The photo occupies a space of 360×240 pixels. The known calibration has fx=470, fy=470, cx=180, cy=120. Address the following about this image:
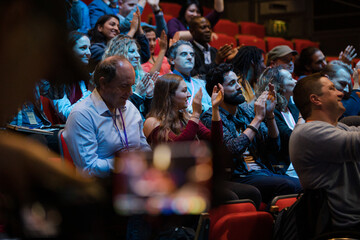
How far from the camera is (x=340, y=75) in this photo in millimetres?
4109

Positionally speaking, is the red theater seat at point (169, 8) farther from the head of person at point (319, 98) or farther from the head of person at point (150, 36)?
the head of person at point (319, 98)

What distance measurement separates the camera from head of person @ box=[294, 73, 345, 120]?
2369 mm

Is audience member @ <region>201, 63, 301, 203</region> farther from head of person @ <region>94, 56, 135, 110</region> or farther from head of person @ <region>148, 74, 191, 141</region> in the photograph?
head of person @ <region>94, 56, 135, 110</region>

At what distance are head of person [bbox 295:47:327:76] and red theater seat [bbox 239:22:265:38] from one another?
3443 mm

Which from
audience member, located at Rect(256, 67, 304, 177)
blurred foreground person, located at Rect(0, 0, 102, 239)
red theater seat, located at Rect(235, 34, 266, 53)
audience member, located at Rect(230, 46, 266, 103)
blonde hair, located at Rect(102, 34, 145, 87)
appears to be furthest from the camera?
red theater seat, located at Rect(235, 34, 266, 53)

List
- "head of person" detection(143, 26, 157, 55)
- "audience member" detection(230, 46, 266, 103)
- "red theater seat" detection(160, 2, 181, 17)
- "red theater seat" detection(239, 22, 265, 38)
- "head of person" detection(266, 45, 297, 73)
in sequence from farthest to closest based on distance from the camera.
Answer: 1. "red theater seat" detection(239, 22, 265, 38)
2. "red theater seat" detection(160, 2, 181, 17)
3. "head of person" detection(143, 26, 157, 55)
4. "head of person" detection(266, 45, 297, 73)
5. "audience member" detection(230, 46, 266, 103)

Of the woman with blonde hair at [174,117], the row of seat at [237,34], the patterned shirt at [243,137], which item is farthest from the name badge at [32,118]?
the row of seat at [237,34]

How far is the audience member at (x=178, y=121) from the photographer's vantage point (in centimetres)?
268

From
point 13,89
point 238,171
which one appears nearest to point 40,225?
point 13,89

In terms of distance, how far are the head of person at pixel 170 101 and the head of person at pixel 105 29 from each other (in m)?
1.20

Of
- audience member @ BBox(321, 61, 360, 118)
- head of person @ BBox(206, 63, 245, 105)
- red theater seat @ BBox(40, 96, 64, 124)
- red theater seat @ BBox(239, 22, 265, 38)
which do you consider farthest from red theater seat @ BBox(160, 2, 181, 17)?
red theater seat @ BBox(40, 96, 64, 124)

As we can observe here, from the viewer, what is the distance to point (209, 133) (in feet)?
9.43

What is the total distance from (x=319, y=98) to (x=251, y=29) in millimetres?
6489

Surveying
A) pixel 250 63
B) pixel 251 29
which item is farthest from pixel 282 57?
pixel 251 29
